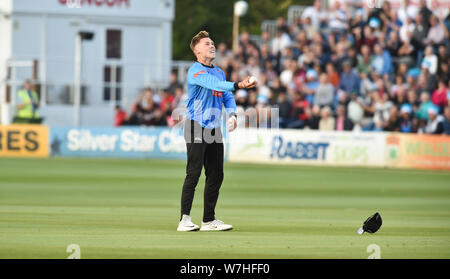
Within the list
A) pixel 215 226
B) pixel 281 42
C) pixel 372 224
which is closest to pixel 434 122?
pixel 281 42

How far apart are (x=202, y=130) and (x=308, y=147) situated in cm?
1809

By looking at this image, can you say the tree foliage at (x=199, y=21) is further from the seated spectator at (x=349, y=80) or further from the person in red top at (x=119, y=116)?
the seated spectator at (x=349, y=80)

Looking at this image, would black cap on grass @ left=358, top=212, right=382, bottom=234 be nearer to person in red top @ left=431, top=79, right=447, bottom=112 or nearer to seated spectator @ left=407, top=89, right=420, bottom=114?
person in red top @ left=431, top=79, right=447, bottom=112

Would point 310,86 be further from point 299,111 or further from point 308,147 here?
point 308,147

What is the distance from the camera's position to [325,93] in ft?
99.6

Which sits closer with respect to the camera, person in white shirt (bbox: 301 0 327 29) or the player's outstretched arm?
the player's outstretched arm

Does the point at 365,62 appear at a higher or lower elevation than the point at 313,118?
higher

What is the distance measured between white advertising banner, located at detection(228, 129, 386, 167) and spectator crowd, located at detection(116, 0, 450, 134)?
0.86m

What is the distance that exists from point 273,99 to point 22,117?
8.18 meters

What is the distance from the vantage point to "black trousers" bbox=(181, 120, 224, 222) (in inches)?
452

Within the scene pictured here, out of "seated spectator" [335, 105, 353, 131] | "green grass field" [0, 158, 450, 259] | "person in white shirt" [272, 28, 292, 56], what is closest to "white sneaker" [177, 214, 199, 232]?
"green grass field" [0, 158, 450, 259]

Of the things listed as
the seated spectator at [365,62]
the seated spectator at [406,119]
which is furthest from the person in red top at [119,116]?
the seated spectator at [406,119]
